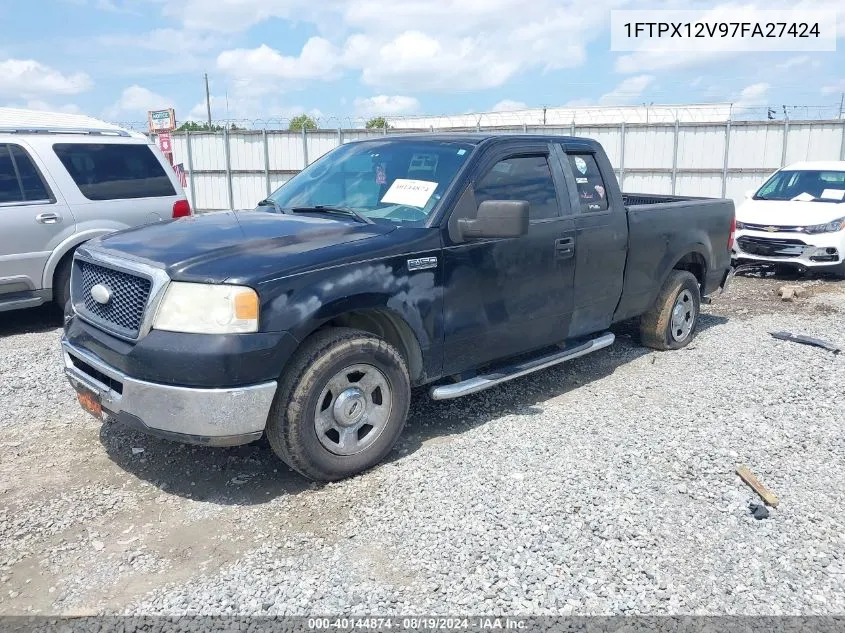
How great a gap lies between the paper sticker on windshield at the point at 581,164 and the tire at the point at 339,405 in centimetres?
230

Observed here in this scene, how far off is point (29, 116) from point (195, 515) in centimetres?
653

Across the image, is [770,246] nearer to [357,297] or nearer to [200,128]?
[357,297]

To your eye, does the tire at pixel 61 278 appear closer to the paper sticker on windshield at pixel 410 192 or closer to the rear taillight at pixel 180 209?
the rear taillight at pixel 180 209

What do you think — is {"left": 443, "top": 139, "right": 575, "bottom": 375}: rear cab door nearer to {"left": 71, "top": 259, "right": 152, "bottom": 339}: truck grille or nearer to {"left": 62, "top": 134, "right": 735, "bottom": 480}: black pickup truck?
{"left": 62, "top": 134, "right": 735, "bottom": 480}: black pickup truck

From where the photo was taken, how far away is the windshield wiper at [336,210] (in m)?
4.33

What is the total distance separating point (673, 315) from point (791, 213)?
5.42 metres

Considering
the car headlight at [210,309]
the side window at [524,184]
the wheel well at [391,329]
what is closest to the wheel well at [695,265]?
the side window at [524,184]

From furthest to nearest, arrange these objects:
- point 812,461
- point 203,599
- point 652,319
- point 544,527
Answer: point 652,319 < point 812,461 < point 544,527 < point 203,599

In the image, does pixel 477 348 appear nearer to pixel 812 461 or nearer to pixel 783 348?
pixel 812 461

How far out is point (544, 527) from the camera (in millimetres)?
3432

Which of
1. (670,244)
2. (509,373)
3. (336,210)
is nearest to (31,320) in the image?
(336,210)

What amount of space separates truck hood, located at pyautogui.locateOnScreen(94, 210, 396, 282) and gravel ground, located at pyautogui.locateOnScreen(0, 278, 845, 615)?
1.26 metres

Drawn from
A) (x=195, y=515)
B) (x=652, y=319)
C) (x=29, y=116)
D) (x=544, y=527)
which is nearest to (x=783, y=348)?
(x=652, y=319)

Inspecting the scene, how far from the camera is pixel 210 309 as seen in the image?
3.38 metres
